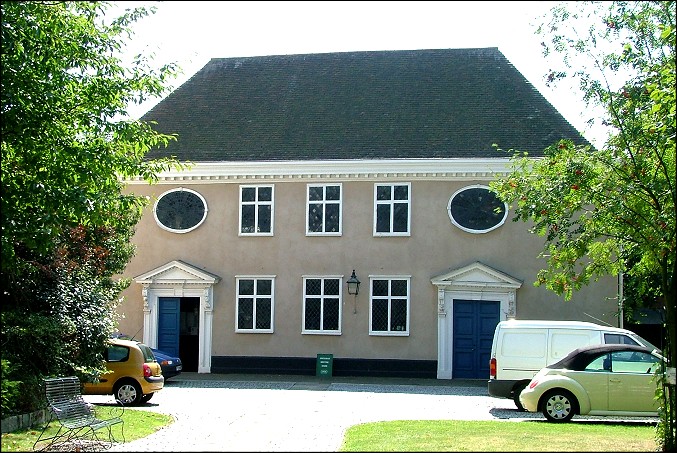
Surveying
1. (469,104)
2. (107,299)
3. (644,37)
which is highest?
(469,104)

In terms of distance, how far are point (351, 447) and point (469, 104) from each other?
19.2m

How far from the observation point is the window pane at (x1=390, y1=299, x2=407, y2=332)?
28.4 metres

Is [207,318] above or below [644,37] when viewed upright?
below

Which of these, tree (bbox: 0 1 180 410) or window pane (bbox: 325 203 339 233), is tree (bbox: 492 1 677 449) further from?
window pane (bbox: 325 203 339 233)

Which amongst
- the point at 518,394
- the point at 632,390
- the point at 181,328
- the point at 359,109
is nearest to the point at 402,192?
the point at 359,109

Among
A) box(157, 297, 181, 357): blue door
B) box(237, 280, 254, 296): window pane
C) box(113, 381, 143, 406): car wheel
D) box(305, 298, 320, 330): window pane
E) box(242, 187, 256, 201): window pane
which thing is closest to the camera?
box(113, 381, 143, 406): car wheel

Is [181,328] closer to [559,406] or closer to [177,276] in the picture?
[177,276]

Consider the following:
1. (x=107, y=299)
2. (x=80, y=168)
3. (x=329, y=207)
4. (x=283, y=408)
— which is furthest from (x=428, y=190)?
(x=80, y=168)

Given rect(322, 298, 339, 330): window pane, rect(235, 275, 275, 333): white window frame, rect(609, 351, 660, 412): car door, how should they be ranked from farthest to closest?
rect(235, 275, 275, 333): white window frame, rect(322, 298, 339, 330): window pane, rect(609, 351, 660, 412): car door

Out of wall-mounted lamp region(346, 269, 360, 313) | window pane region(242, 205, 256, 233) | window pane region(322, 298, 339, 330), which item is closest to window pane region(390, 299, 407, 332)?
wall-mounted lamp region(346, 269, 360, 313)

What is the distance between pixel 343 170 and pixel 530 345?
1016 centimetres

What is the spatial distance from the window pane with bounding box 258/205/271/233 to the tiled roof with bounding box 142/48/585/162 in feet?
5.58

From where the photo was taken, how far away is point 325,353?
28.6m

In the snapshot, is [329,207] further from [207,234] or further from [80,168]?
[80,168]
